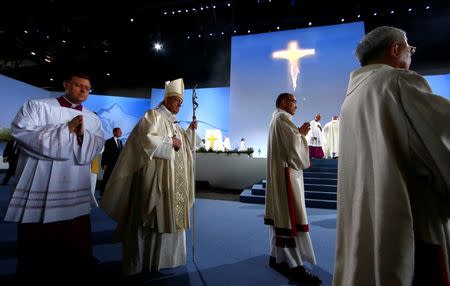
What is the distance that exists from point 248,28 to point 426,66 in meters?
8.50

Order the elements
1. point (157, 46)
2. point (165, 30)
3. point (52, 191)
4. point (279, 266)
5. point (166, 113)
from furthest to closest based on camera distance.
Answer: point (157, 46) < point (165, 30) < point (166, 113) < point (279, 266) < point (52, 191)

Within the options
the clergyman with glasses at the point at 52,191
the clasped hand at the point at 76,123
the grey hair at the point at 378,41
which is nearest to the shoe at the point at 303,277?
the clergyman with glasses at the point at 52,191

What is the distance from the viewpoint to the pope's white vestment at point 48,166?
1.80 metres

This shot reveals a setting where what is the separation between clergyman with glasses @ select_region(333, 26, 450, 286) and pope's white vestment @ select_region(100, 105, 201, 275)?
1.77 m

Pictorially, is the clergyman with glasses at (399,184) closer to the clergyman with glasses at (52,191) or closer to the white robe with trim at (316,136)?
the clergyman with glasses at (52,191)

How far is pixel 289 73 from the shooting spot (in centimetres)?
1234

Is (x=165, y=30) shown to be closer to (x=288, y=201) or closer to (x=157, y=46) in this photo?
(x=157, y=46)

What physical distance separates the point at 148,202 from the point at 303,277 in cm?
168

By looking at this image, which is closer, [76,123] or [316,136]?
[76,123]

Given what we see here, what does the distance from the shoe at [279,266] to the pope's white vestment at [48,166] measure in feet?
6.42

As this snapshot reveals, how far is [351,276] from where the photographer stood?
1.08 meters

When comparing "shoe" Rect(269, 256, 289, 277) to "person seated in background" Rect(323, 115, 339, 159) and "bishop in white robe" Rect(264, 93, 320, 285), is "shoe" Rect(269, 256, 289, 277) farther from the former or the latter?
"person seated in background" Rect(323, 115, 339, 159)

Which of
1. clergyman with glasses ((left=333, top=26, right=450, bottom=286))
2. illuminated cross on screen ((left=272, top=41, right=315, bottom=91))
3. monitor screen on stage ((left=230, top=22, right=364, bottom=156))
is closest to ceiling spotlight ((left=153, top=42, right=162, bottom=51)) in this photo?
monitor screen on stage ((left=230, top=22, right=364, bottom=156))

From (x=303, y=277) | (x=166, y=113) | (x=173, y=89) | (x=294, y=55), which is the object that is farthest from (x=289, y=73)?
(x=303, y=277)
